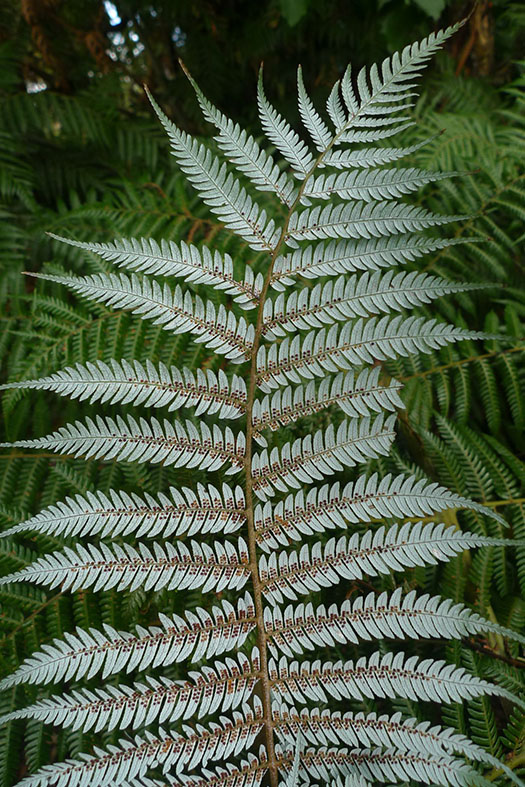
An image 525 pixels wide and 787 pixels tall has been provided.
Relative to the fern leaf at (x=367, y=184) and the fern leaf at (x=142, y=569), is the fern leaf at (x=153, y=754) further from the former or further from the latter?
the fern leaf at (x=367, y=184)

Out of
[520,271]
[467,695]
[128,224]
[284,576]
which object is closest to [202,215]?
[128,224]

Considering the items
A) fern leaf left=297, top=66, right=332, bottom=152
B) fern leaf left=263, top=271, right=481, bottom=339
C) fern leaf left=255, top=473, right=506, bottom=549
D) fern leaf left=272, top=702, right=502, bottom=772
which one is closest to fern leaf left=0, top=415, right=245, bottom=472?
fern leaf left=255, top=473, right=506, bottom=549

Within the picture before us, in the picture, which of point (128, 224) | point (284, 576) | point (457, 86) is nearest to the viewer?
point (284, 576)

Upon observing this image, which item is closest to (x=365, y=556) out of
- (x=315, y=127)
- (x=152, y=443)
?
(x=152, y=443)

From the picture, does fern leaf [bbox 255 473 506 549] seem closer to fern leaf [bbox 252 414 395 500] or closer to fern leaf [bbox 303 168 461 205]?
fern leaf [bbox 252 414 395 500]

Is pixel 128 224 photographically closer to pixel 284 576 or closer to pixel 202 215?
pixel 202 215

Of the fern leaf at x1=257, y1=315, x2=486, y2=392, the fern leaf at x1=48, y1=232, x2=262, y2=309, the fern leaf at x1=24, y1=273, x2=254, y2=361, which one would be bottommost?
the fern leaf at x1=257, y1=315, x2=486, y2=392

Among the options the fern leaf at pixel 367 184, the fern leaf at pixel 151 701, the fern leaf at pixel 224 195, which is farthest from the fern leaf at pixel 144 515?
the fern leaf at pixel 367 184
